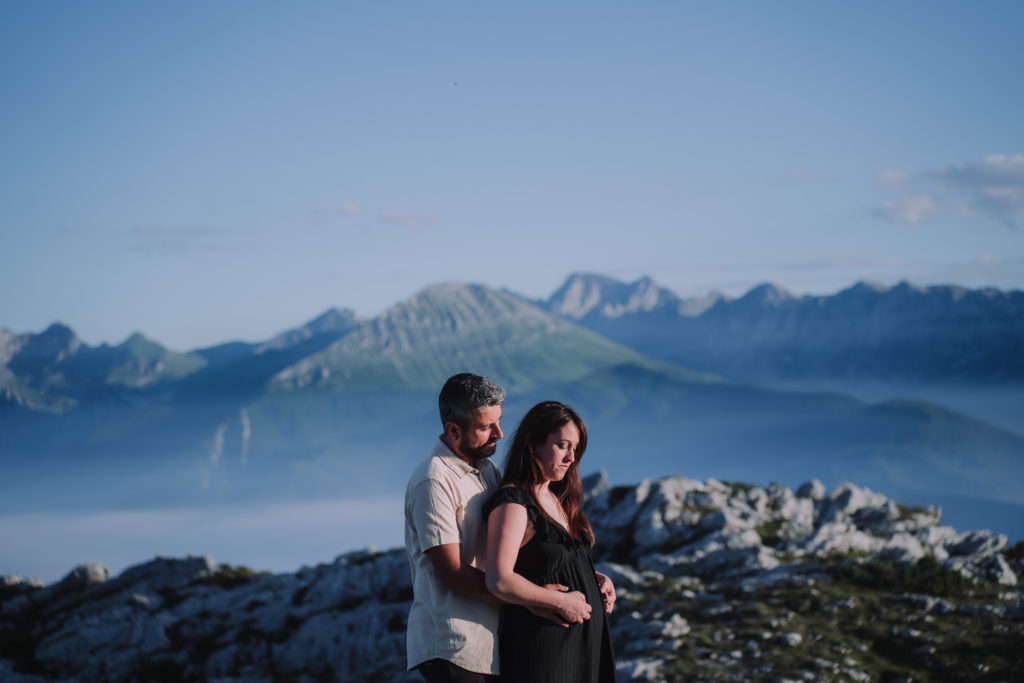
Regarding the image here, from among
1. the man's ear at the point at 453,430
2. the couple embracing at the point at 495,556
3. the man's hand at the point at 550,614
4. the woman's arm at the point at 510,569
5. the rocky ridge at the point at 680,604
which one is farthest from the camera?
the rocky ridge at the point at 680,604

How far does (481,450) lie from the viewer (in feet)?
26.0

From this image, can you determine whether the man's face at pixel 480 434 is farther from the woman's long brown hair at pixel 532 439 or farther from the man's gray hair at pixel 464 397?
the woman's long brown hair at pixel 532 439

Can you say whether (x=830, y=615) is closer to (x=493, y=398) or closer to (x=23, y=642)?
(x=493, y=398)

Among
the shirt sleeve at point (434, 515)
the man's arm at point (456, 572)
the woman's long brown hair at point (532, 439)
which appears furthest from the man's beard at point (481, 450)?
the man's arm at point (456, 572)

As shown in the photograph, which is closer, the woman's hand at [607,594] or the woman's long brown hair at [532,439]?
the woman's long brown hair at [532,439]

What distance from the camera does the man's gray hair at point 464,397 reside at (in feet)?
25.1

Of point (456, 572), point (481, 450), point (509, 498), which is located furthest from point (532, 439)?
point (456, 572)

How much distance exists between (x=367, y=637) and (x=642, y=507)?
11862 millimetres

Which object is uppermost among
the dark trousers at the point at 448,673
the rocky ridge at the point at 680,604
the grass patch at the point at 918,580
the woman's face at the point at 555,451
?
the woman's face at the point at 555,451

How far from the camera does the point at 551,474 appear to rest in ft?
26.2

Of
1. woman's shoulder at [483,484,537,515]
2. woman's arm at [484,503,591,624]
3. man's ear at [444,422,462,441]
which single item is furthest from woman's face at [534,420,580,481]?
man's ear at [444,422,462,441]

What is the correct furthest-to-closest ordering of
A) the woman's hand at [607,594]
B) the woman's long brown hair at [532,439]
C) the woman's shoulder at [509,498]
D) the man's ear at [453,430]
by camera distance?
1. the woman's hand at [607,594]
2. the woman's long brown hair at [532,439]
3. the man's ear at [453,430]
4. the woman's shoulder at [509,498]

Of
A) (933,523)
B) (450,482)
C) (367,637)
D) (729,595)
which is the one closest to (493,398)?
(450,482)

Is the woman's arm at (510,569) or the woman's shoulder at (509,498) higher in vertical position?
the woman's shoulder at (509,498)
